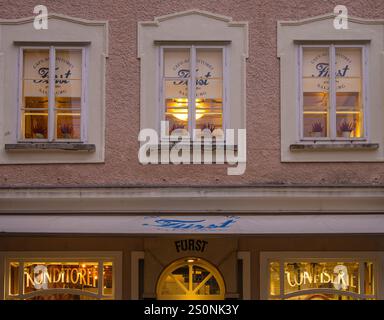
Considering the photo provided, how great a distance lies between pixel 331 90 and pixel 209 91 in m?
1.87

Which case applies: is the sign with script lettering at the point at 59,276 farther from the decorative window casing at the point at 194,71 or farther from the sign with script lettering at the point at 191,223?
the decorative window casing at the point at 194,71

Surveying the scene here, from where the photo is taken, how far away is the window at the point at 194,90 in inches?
456

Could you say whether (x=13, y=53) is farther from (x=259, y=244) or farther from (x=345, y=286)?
(x=345, y=286)

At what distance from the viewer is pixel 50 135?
1154 centimetres

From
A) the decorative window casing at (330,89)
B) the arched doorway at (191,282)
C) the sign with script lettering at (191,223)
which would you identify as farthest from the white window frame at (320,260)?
the decorative window casing at (330,89)

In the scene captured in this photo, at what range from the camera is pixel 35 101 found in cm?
1167

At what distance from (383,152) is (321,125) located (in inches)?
39.8

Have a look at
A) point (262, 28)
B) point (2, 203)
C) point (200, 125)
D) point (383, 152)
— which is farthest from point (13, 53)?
point (383, 152)

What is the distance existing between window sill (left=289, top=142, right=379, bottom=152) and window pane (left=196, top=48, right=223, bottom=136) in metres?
1.23

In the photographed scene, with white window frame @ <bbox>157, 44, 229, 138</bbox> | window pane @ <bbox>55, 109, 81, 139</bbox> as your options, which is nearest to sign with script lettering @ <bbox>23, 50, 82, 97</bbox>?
window pane @ <bbox>55, 109, 81, 139</bbox>

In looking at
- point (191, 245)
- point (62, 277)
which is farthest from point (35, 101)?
point (191, 245)

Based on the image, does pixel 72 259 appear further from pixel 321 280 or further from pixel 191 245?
pixel 321 280

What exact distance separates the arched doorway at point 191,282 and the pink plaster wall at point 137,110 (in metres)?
1.52

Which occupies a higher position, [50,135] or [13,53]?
[13,53]
